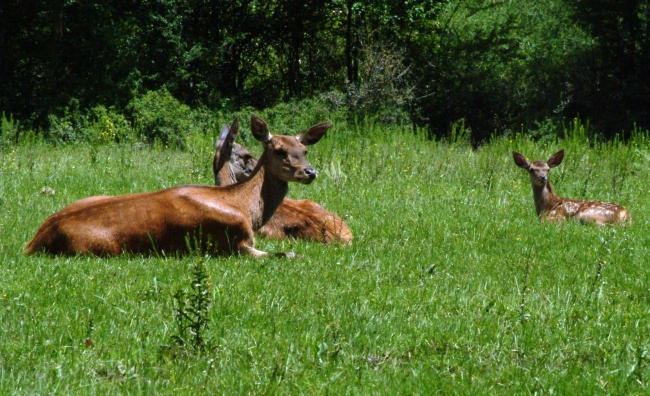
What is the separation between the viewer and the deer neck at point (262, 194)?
8023 millimetres

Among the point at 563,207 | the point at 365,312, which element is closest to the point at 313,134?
the point at 563,207

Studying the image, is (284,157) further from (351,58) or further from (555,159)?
(351,58)

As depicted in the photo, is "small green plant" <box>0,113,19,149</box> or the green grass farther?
"small green plant" <box>0,113,19,149</box>

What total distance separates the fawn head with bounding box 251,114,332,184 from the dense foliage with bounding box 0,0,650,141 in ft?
50.1

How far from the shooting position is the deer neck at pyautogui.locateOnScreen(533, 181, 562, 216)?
423 inches

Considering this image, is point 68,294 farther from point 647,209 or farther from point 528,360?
point 647,209

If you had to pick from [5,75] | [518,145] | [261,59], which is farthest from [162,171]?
[261,59]

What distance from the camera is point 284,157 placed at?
8203mm

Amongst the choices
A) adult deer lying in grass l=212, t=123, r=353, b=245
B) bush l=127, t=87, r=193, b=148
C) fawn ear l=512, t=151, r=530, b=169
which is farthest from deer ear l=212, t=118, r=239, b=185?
bush l=127, t=87, r=193, b=148

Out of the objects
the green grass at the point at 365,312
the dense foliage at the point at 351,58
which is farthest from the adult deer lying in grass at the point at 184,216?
the dense foliage at the point at 351,58

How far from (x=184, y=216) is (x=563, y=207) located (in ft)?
16.0

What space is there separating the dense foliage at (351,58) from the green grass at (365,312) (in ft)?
48.8

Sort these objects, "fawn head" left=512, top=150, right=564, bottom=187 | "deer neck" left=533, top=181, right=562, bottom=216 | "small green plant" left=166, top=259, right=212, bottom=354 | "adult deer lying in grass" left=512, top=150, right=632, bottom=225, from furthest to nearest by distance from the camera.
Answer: "fawn head" left=512, top=150, right=564, bottom=187, "deer neck" left=533, top=181, right=562, bottom=216, "adult deer lying in grass" left=512, top=150, right=632, bottom=225, "small green plant" left=166, top=259, right=212, bottom=354

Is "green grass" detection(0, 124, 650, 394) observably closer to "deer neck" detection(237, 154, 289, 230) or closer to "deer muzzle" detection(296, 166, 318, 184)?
"deer neck" detection(237, 154, 289, 230)
